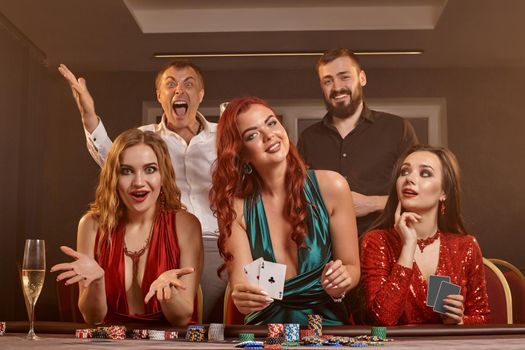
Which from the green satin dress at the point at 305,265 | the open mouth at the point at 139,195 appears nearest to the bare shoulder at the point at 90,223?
the open mouth at the point at 139,195

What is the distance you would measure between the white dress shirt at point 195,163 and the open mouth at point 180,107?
8 cm

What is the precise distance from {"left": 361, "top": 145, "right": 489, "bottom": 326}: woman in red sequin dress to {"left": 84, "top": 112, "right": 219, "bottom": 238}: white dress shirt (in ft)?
2.41

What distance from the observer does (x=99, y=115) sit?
3328 mm

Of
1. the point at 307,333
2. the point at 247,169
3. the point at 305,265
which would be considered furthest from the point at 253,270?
the point at 307,333

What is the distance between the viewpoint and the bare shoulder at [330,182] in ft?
9.90

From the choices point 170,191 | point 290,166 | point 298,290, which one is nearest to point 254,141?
point 290,166

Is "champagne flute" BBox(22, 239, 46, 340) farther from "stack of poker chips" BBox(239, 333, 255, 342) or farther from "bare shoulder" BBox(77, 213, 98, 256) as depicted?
"bare shoulder" BBox(77, 213, 98, 256)

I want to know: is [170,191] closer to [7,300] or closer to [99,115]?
[99,115]

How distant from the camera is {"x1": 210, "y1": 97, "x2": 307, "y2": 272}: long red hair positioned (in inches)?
117

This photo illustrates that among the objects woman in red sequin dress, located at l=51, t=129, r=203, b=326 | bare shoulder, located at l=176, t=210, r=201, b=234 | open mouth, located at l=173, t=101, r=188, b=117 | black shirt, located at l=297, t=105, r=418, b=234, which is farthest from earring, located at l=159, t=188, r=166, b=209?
black shirt, located at l=297, t=105, r=418, b=234

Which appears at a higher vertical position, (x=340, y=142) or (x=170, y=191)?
(x=340, y=142)

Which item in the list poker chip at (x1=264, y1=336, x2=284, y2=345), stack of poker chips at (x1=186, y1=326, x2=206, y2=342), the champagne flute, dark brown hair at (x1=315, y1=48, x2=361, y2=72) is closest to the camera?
poker chip at (x1=264, y1=336, x2=284, y2=345)

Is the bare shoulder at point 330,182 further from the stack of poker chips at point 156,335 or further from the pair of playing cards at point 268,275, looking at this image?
the stack of poker chips at point 156,335

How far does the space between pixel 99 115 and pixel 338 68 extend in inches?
46.5
